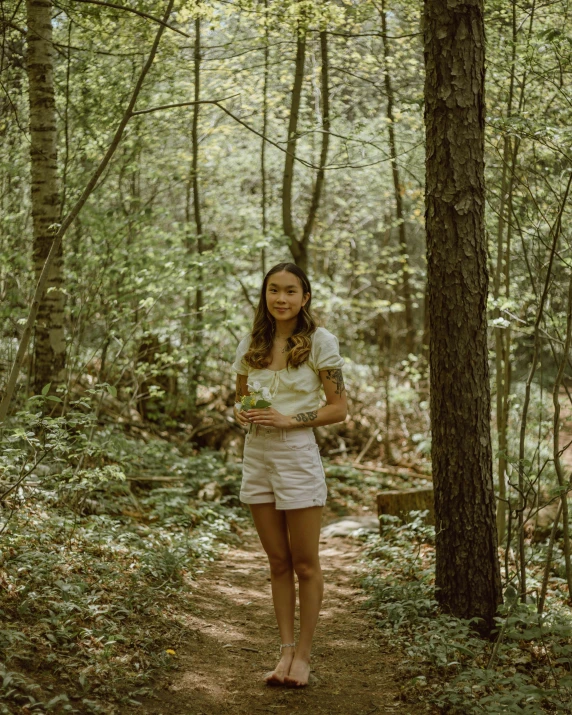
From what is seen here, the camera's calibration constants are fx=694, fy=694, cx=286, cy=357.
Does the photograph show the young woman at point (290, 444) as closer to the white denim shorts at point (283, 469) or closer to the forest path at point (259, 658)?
the white denim shorts at point (283, 469)

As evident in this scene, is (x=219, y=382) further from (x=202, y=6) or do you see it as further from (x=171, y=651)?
(x=171, y=651)

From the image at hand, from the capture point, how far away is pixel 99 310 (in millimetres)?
7676

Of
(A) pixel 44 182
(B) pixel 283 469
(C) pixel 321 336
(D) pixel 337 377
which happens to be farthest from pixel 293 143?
(B) pixel 283 469

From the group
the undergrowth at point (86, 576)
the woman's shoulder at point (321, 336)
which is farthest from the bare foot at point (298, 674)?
the woman's shoulder at point (321, 336)

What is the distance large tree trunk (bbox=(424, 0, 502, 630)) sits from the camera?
4410 mm

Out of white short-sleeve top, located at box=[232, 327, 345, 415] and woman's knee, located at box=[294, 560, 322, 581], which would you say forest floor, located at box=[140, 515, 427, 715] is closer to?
woman's knee, located at box=[294, 560, 322, 581]

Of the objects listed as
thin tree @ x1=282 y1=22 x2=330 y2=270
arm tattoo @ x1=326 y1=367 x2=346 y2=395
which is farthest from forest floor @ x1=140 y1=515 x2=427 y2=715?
thin tree @ x1=282 y1=22 x2=330 y2=270

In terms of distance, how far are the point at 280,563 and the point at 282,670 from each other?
1.86ft

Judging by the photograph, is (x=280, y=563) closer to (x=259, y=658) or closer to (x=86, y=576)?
(x=259, y=658)

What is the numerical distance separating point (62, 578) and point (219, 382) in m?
8.05

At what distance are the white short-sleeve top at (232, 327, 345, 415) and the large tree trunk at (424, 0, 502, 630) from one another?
115 cm

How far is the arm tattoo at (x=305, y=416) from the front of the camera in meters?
3.61

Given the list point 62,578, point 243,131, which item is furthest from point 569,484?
point 243,131

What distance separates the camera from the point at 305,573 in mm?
3689
